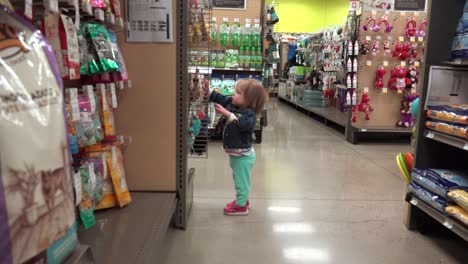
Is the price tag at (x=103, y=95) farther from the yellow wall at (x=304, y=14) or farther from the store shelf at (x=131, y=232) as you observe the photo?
the yellow wall at (x=304, y=14)

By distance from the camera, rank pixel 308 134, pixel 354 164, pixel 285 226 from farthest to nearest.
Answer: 1. pixel 308 134
2. pixel 354 164
3. pixel 285 226

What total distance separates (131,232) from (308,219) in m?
1.56

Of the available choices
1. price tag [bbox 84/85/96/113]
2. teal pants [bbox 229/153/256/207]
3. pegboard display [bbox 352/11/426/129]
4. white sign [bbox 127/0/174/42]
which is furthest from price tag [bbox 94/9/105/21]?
pegboard display [bbox 352/11/426/129]

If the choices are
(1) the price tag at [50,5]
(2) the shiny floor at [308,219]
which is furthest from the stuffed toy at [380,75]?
(1) the price tag at [50,5]

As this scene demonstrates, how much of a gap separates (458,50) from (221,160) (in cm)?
282

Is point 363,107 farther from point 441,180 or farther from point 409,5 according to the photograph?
point 441,180

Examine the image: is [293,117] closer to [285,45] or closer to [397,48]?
[397,48]

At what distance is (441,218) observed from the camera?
2.33 meters

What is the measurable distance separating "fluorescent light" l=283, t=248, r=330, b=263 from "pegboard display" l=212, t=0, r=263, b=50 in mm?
4351

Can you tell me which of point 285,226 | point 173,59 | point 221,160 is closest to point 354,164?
point 221,160

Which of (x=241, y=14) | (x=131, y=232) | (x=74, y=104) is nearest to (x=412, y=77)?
(x=241, y=14)

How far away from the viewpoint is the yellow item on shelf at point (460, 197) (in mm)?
2107

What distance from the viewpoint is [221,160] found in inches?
183

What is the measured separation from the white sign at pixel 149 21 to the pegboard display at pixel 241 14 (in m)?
4.00
